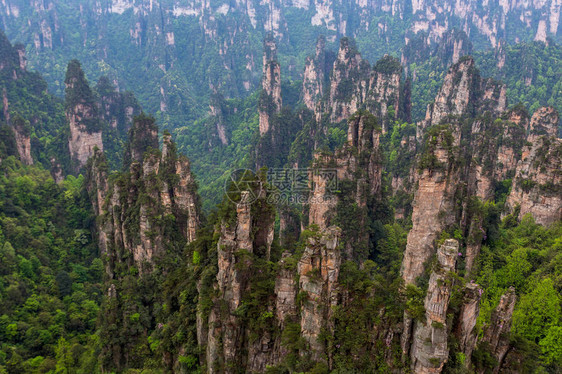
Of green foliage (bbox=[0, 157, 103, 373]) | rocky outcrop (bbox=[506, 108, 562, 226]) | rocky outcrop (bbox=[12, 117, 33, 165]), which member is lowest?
green foliage (bbox=[0, 157, 103, 373])

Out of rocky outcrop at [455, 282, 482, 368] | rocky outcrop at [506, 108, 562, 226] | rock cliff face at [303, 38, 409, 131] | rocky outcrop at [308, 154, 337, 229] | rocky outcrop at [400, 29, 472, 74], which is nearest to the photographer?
rocky outcrop at [455, 282, 482, 368]

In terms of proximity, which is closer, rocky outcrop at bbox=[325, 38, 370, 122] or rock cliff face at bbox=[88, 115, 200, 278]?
rock cliff face at bbox=[88, 115, 200, 278]

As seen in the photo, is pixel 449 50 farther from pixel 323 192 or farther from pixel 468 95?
pixel 323 192

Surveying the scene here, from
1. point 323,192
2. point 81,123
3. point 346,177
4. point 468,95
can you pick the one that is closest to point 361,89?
point 468,95

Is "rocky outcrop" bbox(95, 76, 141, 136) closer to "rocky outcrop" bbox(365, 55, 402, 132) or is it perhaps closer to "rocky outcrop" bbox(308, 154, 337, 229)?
"rocky outcrop" bbox(365, 55, 402, 132)

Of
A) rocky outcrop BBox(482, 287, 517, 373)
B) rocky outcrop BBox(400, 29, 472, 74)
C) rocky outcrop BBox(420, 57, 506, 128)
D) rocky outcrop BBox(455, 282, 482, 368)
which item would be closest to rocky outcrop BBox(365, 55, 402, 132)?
rocky outcrop BBox(420, 57, 506, 128)
